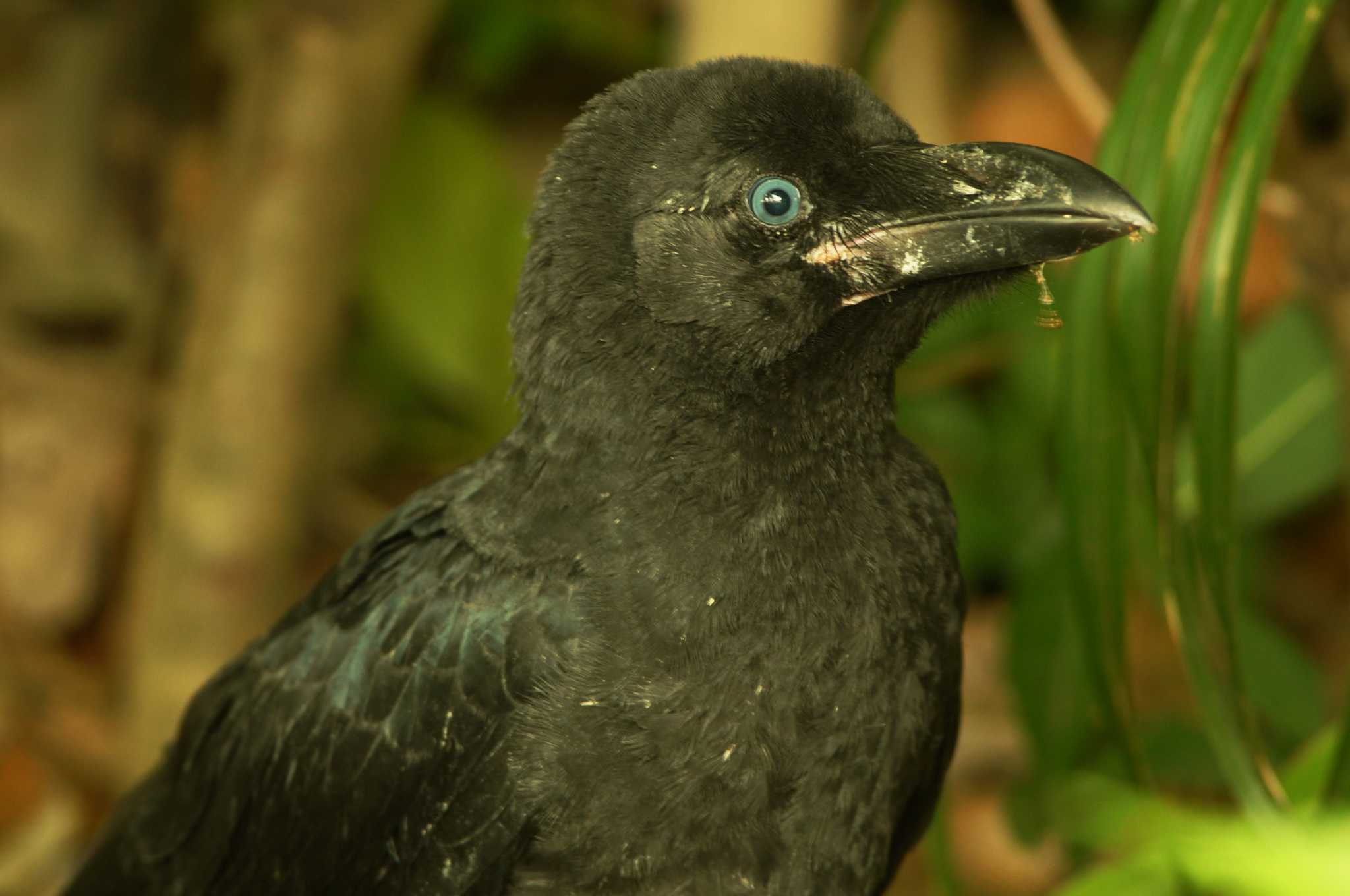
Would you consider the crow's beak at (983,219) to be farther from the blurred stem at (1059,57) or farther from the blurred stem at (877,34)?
the blurred stem at (1059,57)

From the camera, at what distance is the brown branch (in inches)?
130

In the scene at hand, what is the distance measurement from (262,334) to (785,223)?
6.63ft

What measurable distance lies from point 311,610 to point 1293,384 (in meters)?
2.40

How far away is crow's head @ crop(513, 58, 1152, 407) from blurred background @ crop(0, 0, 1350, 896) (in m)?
0.26

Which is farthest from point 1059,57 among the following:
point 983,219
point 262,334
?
point 262,334

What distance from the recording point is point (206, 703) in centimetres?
226

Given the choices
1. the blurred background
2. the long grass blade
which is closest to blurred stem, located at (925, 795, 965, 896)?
the blurred background

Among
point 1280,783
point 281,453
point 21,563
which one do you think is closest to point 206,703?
point 281,453

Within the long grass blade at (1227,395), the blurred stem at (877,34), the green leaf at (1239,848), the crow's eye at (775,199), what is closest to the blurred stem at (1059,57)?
the blurred stem at (877,34)

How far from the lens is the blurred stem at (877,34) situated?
220 centimetres

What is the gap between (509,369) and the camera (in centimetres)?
222

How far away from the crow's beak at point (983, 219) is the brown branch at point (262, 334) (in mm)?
1891

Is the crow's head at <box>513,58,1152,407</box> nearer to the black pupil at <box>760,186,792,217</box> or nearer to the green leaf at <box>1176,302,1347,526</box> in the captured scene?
the black pupil at <box>760,186,792,217</box>

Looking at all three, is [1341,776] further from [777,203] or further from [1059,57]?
[1059,57]
